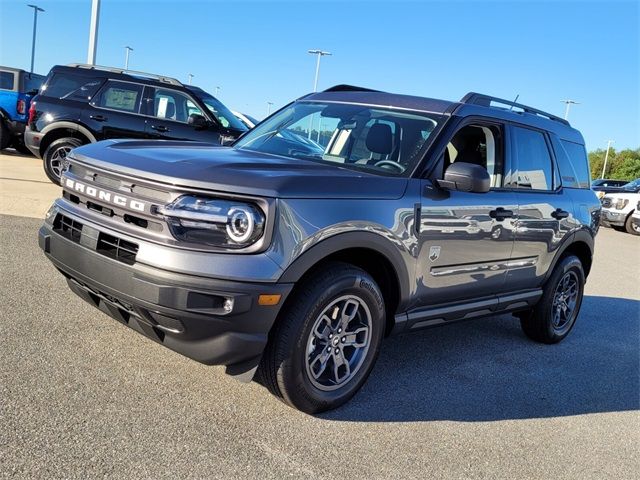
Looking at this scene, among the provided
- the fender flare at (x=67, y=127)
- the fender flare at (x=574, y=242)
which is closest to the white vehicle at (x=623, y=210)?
the fender flare at (x=574, y=242)

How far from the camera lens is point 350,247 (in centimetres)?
331

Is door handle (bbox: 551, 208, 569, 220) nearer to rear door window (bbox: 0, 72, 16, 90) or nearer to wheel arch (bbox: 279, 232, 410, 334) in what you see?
wheel arch (bbox: 279, 232, 410, 334)

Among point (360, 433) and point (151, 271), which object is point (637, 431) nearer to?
point (360, 433)

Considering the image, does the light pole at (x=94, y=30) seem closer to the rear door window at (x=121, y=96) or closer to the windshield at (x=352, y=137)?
the rear door window at (x=121, y=96)

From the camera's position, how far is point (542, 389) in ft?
14.4

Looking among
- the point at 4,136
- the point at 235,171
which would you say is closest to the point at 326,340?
the point at 235,171

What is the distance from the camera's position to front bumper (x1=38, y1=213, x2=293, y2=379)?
2.82m

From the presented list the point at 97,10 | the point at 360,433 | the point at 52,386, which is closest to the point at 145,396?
the point at 52,386

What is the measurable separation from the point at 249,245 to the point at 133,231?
23.9 inches

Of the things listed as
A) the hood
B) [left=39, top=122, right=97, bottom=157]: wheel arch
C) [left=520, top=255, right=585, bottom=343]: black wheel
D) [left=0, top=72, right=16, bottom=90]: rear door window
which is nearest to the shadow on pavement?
[left=520, top=255, right=585, bottom=343]: black wheel

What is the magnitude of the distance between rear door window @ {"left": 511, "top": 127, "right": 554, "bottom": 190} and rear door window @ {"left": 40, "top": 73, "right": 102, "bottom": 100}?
25.5 feet

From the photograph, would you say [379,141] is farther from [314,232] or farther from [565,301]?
[565,301]

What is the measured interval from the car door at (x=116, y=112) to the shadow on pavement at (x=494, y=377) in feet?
22.7

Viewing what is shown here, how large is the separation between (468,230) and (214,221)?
191 centimetres
